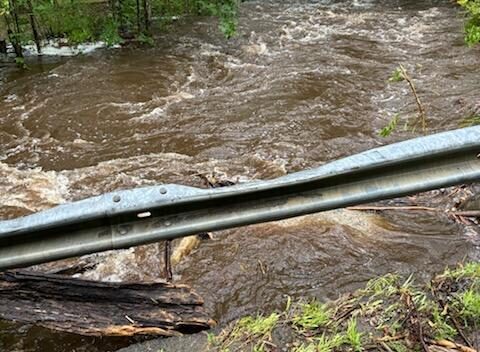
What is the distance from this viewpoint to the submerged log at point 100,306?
9.54ft

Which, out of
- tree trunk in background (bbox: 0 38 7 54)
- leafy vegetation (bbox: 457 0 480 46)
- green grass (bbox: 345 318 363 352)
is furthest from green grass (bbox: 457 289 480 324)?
tree trunk in background (bbox: 0 38 7 54)

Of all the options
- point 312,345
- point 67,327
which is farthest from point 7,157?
point 312,345

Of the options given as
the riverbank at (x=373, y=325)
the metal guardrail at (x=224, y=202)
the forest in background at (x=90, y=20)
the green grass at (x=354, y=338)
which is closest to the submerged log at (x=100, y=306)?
the riverbank at (x=373, y=325)

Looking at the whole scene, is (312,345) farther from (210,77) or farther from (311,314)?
(210,77)

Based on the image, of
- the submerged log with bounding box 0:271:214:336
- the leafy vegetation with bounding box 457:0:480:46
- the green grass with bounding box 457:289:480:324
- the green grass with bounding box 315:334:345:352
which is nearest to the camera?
the green grass with bounding box 315:334:345:352

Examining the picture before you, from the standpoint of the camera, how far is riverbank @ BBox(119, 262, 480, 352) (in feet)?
8.43

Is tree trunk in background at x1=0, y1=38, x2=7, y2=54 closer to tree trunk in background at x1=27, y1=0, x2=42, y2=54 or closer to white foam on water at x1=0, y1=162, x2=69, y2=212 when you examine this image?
tree trunk in background at x1=27, y1=0, x2=42, y2=54

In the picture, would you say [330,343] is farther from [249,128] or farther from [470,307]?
[249,128]

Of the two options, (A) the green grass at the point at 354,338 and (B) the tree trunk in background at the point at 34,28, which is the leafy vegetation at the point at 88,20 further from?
(A) the green grass at the point at 354,338

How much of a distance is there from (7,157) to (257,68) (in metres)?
4.53

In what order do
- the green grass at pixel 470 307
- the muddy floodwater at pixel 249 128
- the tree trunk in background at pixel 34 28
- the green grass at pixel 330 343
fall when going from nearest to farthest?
the green grass at pixel 330 343, the green grass at pixel 470 307, the muddy floodwater at pixel 249 128, the tree trunk in background at pixel 34 28

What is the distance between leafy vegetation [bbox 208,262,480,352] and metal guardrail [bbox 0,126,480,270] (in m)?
0.55

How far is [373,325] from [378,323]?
0.09ft

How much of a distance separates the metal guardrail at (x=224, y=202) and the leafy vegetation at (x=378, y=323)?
555 millimetres
